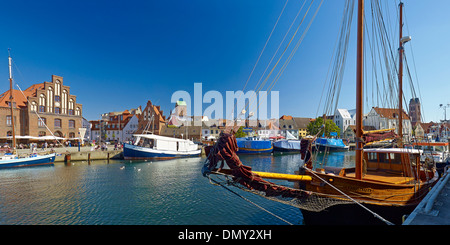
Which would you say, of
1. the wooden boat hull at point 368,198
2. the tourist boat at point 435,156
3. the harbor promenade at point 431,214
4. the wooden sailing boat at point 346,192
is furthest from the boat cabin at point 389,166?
the harbor promenade at point 431,214

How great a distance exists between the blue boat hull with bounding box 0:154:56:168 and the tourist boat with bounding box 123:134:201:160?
10.5m

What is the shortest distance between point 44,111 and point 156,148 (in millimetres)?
30409

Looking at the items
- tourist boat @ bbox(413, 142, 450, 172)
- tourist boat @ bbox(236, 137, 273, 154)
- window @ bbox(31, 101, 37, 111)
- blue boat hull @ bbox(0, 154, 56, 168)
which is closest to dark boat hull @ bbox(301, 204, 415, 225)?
tourist boat @ bbox(413, 142, 450, 172)

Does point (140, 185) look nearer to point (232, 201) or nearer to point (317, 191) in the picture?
point (232, 201)

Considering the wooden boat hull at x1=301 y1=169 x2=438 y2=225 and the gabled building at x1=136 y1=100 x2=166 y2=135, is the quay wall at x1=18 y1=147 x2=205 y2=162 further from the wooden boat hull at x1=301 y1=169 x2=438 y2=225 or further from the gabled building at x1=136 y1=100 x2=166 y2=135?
the wooden boat hull at x1=301 y1=169 x2=438 y2=225

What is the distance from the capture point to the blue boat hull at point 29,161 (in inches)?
1078

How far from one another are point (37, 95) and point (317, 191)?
60289 mm

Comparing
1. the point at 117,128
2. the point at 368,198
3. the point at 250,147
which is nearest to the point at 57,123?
the point at 117,128

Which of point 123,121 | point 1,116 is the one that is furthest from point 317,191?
point 123,121

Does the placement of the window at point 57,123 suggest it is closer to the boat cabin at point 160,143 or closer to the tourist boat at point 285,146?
the boat cabin at point 160,143

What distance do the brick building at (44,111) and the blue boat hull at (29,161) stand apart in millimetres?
17353

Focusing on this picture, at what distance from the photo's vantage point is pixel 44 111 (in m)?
48.0

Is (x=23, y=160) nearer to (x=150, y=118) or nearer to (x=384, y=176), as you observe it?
(x=384, y=176)

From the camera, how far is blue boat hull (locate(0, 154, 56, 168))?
2739 cm
